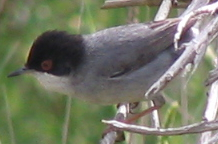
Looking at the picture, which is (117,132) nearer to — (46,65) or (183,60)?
(46,65)

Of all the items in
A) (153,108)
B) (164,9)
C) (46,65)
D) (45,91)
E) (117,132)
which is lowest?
(117,132)

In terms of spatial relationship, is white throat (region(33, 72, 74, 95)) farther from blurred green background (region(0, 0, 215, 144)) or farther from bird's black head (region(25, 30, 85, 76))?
blurred green background (region(0, 0, 215, 144))

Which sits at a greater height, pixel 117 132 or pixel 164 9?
pixel 164 9

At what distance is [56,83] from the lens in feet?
11.1

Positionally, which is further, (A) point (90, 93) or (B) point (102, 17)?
(B) point (102, 17)

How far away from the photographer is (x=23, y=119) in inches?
150

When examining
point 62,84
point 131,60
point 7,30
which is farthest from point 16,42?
point 131,60

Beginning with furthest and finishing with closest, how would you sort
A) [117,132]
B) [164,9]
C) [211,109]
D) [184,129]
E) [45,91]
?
[45,91], [164,9], [117,132], [211,109], [184,129]

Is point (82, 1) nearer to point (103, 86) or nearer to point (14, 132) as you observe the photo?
point (103, 86)

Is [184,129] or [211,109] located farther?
[211,109]

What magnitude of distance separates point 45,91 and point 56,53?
0.57 meters

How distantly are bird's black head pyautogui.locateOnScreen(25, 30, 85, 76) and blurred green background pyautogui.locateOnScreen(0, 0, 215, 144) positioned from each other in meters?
0.18

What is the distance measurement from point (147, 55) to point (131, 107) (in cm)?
48

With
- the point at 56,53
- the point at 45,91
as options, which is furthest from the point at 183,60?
the point at 45,91
